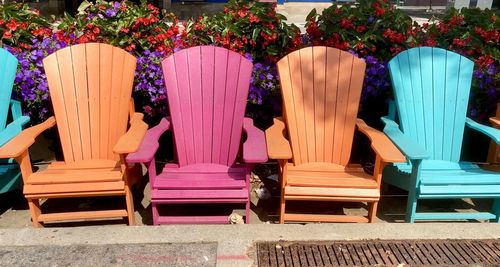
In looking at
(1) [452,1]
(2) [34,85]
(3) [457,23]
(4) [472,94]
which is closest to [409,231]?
(4) [472,94]

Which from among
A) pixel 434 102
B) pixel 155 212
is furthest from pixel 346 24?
pixel 155 212

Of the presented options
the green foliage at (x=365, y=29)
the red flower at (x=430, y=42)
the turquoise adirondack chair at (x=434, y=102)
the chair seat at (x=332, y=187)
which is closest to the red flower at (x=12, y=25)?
the green foliage at (x=365, y=29)

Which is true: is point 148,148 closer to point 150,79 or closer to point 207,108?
point 207,108

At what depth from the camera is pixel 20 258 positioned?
7.30ft

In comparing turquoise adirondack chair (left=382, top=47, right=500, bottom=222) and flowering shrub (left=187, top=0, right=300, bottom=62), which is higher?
flowering shrub (left=187, top=0, right=300, bottom=62)

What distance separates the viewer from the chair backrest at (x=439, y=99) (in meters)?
3.11

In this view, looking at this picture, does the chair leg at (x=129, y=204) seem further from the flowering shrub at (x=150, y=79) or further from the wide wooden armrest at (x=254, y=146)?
the flowering shrub at (x=150, y=79)

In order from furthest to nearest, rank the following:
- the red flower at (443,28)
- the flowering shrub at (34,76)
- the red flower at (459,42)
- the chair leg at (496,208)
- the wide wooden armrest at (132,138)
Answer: the red flower at (443,28) → the red flower at (459,42) → the flowering shrub at (34,76) → the chair leg at (496,208) → the wide wooden armrest at (132,138)

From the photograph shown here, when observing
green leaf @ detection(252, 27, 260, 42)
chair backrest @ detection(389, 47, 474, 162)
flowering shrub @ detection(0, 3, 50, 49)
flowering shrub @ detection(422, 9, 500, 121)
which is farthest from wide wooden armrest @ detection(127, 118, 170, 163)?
flowering shrub @ detection(422, 9, 500, 121)

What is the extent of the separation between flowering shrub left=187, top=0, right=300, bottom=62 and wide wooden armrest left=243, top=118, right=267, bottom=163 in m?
0.86

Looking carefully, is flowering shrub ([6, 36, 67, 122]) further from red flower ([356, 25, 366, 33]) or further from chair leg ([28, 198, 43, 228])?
red flower ([356, 25, 366, 33])

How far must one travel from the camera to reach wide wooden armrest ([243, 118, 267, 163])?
2.40m

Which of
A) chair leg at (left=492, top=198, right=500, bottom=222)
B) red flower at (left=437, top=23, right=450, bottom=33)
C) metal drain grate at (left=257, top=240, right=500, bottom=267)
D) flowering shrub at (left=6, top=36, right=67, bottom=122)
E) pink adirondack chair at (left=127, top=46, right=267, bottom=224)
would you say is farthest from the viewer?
red flower at (left=437, top=23, right=450, bottom=33)

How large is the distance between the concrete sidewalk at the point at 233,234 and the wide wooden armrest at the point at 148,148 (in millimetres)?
422
